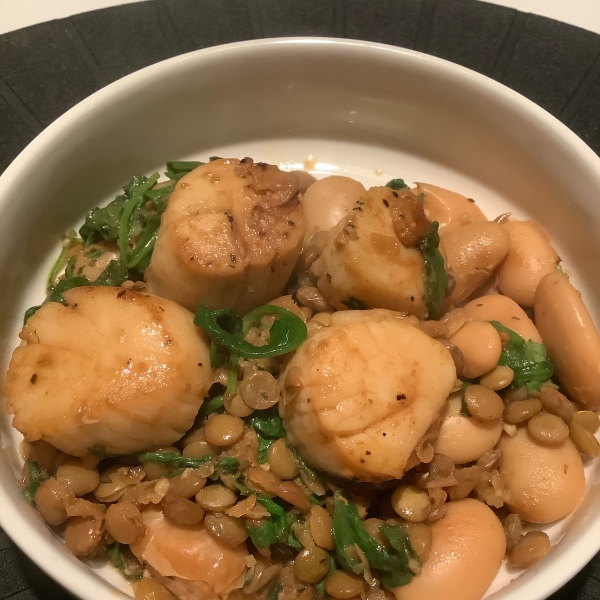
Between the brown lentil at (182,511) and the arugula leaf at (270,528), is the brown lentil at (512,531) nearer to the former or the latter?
the arugula leaf at (270,528)

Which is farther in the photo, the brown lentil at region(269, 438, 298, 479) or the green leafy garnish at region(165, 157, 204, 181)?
the green leafy garnish at region(165, 157, 204, 181)

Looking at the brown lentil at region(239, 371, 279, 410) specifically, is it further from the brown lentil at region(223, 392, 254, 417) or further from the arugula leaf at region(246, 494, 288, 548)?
the arugula leaf at region(246, 494, 288, 548)

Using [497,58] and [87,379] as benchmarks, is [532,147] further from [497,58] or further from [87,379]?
[87,379]

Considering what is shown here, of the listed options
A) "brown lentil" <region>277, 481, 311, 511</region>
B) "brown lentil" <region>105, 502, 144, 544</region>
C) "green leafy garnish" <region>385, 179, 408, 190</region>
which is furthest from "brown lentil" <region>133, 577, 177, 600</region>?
"green leafy garnish" <region>385, 179, 408, 190</region>

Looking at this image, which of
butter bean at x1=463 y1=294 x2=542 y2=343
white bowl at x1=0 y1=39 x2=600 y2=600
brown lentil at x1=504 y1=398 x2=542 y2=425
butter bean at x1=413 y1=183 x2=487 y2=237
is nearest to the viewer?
brown lentil at x1=504 y1=398 x2=542 y2=425

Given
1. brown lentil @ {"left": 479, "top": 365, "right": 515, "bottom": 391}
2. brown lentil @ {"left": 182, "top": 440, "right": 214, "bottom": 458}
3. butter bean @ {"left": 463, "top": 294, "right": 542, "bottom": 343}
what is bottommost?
brown lentil @ {"left": 182, "top": 440, "right": 214, "bottom": 458}

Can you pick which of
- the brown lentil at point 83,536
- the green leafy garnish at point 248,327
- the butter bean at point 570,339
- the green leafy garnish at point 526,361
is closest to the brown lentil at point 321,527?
the green leafy garnish at point 248,327

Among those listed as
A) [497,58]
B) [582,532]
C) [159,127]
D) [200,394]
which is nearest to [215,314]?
[200,394]
